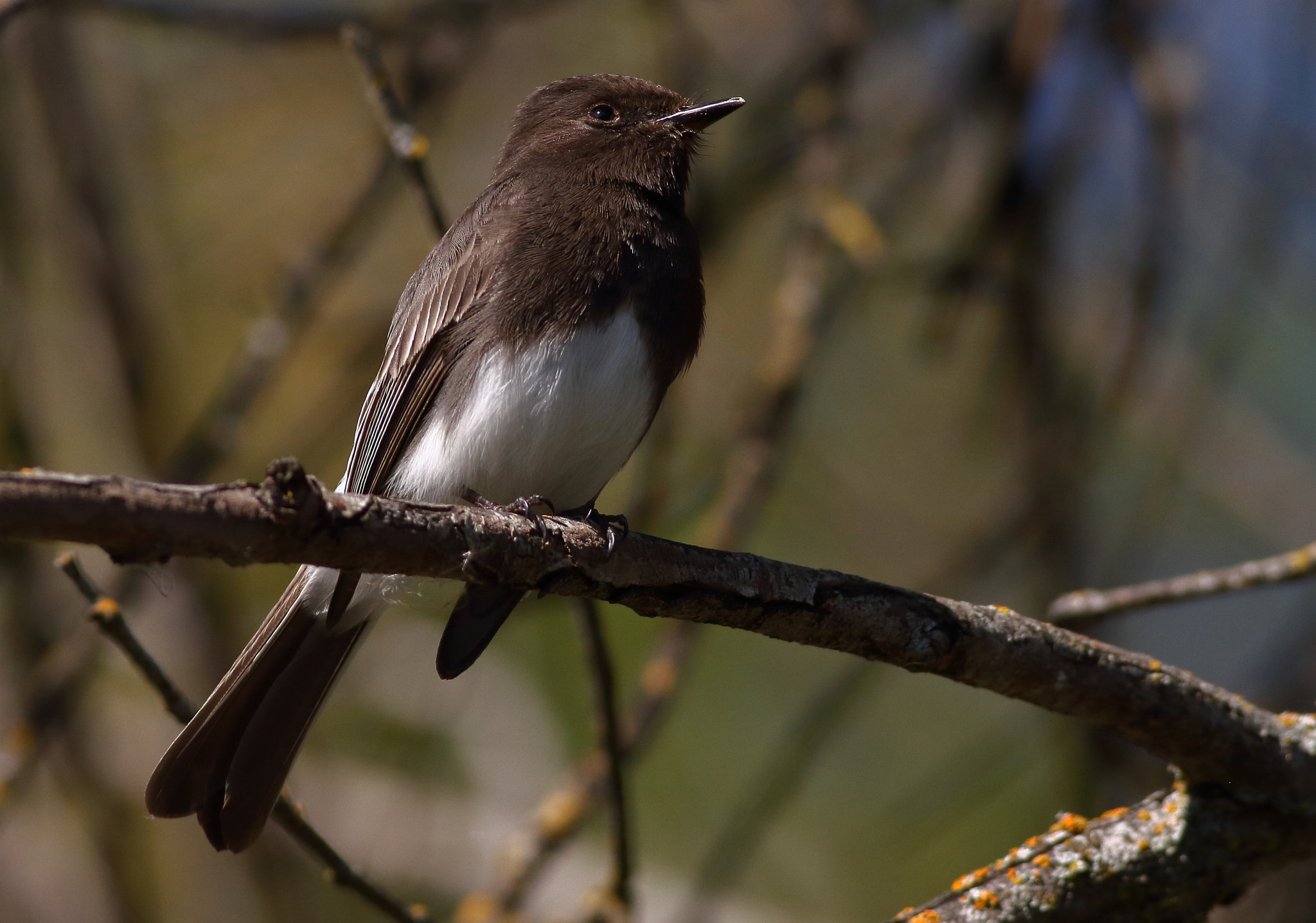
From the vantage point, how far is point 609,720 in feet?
9.30

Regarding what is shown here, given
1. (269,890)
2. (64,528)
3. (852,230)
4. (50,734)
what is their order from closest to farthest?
1. (64,528)
2. (50,734)
3. (852,230)
4. (269,890)

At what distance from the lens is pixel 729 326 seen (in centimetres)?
630

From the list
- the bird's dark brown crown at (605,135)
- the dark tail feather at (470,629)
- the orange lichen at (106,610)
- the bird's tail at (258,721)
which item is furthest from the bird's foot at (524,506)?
the bird's dark brown crown at (605,135)

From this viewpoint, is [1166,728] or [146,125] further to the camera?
[146,125]

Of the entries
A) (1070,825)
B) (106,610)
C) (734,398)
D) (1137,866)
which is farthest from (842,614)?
(734,398)

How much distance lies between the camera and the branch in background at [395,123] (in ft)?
9.30

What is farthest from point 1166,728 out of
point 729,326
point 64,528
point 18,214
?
point 18,214

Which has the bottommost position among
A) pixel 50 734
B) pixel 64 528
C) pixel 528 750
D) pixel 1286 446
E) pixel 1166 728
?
pixel 64 528

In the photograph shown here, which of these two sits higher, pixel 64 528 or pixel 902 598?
pixel 902 598

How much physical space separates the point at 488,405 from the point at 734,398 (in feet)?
9.72

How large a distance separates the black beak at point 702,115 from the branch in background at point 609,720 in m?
1.54

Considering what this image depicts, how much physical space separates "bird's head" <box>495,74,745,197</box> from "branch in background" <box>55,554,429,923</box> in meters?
1.73

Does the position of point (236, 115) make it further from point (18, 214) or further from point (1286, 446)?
point (1286, 446)

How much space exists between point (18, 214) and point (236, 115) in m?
1.35
